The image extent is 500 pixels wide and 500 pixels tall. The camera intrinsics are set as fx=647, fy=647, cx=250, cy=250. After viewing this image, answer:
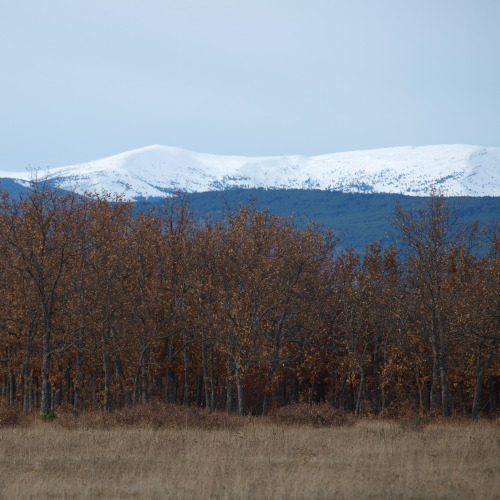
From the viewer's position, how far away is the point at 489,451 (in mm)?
17828

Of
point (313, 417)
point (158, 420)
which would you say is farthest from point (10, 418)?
point (313, 417)

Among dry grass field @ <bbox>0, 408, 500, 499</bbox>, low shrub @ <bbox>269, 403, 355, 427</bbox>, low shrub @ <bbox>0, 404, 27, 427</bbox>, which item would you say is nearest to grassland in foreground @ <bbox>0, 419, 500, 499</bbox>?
dry grass field @ <bbox>0, 408, 500, 499</bbox>

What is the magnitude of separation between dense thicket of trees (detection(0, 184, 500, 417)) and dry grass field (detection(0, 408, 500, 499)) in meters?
8.76

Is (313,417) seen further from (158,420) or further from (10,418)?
(10,418)

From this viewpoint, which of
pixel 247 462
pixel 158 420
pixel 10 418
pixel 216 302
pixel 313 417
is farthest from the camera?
pixel 216 302

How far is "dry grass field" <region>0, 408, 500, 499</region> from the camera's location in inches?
520

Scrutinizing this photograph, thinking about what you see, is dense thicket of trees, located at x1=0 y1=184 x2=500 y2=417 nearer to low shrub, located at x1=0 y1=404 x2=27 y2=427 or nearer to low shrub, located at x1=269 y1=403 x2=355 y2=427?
low shrub, located at x1=0 y1=404 x2=27 y2=427

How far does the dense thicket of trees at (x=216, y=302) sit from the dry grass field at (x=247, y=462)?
876 cm

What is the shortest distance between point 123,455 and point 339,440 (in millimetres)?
6882

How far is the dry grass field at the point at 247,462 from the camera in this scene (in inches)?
520

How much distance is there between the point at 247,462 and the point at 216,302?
20223 mm

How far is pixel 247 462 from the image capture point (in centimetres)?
1664

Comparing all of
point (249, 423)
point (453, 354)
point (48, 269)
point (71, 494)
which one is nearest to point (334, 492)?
point (71, 494)

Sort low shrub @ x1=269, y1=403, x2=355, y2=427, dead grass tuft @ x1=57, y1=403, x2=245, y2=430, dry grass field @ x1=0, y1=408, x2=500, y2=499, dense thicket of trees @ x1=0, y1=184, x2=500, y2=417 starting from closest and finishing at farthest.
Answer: dry grass field @ x1=0, y1=408, x2=500, y2=499, dead grass tuft @ x1=57, y1=403, x2=245, y2=430, low shrub @ x1=269, y1=403, x2=355, y2=427, dense thicket of trees @ x1=0, y1=184, x2=500, y2=417
